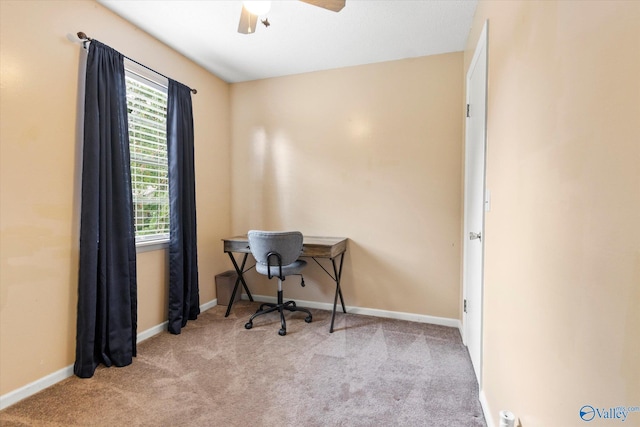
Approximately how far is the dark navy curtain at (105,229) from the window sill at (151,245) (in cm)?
20

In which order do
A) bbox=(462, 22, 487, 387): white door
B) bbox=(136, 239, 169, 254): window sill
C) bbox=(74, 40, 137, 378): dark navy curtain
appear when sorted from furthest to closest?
bbox=(136, 239, 169, 254): window sill < bbox=(74, 40, 137, 378): dark navy curtain < bbox=(462, 22, 487, 387): white door

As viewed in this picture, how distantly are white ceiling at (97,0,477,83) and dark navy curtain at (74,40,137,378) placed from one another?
520 millimetres

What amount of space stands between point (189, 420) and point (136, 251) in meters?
1.38

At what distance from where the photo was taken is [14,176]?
169 cm

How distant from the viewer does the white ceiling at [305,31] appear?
7.02 feet

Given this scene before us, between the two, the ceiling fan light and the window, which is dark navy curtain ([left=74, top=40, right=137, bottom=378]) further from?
the ceiling fan light

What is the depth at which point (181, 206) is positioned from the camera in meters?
2.73

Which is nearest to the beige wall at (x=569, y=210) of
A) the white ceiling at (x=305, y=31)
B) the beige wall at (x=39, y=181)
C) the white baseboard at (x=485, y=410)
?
the white baseboard at (x=485, y=410)

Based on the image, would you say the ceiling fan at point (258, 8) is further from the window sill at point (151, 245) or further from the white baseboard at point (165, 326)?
the white baseboard at point (165, 326)

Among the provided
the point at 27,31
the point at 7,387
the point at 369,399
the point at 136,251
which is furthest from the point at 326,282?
the point at 27,31

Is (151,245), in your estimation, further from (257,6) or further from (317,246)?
(257,6)

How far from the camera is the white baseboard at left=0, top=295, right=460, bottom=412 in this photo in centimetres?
172

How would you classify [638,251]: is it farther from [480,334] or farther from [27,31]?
[27,31]

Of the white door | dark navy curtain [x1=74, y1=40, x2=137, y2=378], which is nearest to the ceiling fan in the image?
the white door
